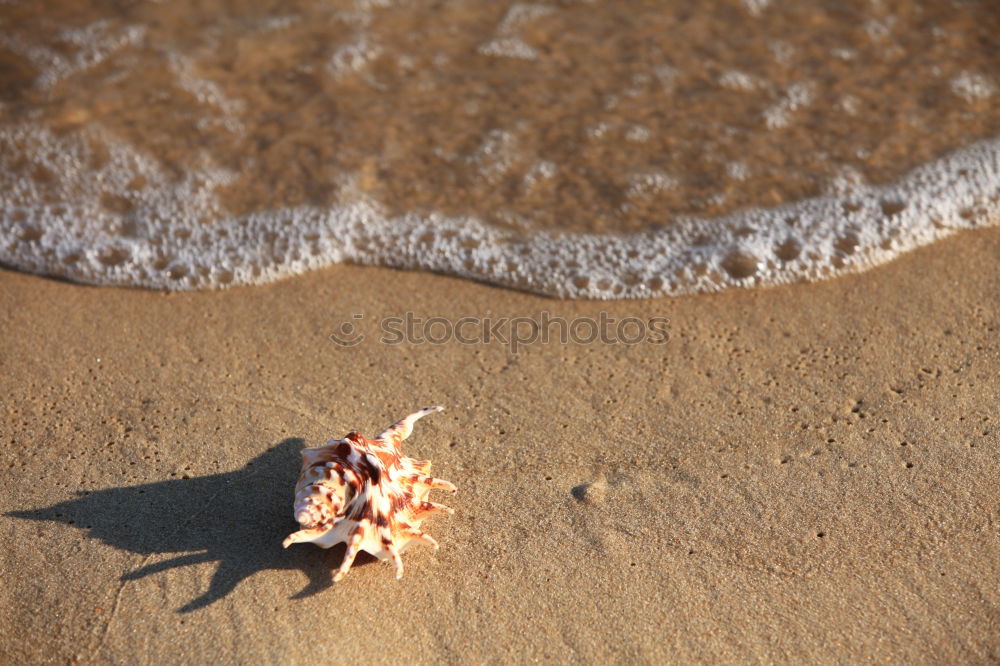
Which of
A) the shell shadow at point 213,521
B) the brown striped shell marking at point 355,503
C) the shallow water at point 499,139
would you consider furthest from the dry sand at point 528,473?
the shallow water at point 499,139

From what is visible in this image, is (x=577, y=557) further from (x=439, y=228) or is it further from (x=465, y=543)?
(x=439, y=228)

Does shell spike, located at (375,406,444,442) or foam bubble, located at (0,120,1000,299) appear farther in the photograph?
foam bubble, located at (0,120,1000,299)

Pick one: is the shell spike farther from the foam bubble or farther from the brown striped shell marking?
the foam bubble

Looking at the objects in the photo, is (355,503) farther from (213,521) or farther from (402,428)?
(213,521)

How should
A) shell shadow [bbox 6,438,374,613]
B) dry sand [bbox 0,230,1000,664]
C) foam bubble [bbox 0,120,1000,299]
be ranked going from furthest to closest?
foam bubble [bbox 0,120,1000,299] → shell shadow [bbox 6,438,374,613] → dry sand [bbox 0,230,1000,664]

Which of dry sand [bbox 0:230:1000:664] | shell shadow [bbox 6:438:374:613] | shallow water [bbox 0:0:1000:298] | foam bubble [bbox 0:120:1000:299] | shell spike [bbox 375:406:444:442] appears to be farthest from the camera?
shallow water [bbox 0:0:1000:298]

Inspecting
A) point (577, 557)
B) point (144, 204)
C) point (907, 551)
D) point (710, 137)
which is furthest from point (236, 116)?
point (907, 551)

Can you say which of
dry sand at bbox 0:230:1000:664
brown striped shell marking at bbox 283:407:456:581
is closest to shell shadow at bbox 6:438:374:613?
dry sand at bbox 0:230:1000:664

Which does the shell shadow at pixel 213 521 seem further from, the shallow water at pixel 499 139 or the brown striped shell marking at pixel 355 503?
the shallow water at pixel 499 139
